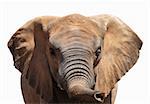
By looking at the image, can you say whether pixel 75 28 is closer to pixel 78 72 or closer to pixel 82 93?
pixel 78 72

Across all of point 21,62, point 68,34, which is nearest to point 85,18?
point 68,34

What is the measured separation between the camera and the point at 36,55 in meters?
11.2

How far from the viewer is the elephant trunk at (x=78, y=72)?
10094mm

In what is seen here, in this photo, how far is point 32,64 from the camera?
444 inches

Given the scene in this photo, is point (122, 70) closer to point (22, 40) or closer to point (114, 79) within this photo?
point (114, 79)

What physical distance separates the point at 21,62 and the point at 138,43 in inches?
39.9

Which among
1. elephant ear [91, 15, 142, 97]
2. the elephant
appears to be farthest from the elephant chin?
elephant ear [91, 15, 142, 97]

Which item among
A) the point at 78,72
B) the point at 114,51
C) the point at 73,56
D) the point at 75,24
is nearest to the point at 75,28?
the point at 75,24

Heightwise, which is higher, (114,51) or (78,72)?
(78,72)

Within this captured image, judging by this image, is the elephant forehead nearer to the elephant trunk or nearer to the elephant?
the elephant

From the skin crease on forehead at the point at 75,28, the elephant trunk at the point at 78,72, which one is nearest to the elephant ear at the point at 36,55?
the skin crease on forehead at the point at 75,28

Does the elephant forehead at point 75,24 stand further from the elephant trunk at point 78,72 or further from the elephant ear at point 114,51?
the elephant trunk at point 78,72

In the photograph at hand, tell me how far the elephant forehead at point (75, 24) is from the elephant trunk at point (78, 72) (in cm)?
25

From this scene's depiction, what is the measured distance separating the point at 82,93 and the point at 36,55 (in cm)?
125
